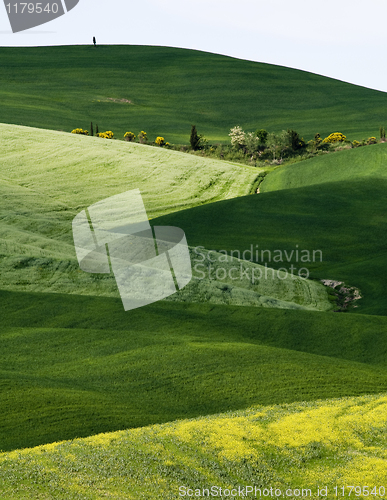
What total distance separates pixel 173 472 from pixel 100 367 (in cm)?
755

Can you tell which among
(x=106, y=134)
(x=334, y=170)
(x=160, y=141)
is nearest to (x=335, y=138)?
(x=334, y=170)

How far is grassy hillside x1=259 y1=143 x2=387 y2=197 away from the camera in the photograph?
57875 mm

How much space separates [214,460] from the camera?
38.6ft

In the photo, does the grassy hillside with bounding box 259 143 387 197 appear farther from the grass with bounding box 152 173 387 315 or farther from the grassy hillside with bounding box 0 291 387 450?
the grassy hillside with bounding box 0 291 387 450

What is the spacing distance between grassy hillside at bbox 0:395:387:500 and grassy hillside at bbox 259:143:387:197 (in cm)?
4385

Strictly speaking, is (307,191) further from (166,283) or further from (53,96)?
(53,96)

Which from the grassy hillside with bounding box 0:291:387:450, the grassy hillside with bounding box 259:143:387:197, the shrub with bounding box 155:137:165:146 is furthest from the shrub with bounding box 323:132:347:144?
the grassy hillside with bounding box 0:291:387:450

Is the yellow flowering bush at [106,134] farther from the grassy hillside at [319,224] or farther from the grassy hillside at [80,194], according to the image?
the grassy hillside at [319,224]

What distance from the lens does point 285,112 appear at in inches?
4257

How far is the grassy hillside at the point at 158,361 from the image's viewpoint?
14812 millimetres

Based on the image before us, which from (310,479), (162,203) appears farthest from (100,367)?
(162,203)

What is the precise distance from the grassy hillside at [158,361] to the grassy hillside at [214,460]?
64.4 inches

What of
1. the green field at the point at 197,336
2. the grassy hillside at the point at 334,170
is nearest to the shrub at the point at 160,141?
the green field at the point at 197,336

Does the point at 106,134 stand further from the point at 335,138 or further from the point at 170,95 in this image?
the point at 335,138
